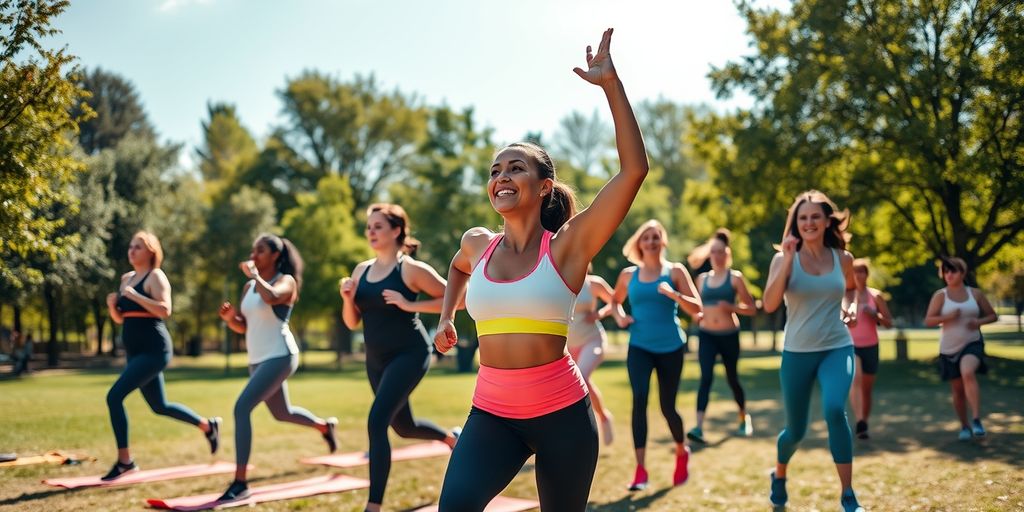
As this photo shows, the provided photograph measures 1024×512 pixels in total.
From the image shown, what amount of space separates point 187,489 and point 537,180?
602 cm

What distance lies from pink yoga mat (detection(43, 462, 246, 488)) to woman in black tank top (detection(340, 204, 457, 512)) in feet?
9.79

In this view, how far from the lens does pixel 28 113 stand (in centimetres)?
845

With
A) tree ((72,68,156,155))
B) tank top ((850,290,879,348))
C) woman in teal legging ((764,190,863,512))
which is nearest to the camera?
woman in teal legging ((764,190,863,512))

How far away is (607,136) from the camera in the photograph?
62.6m

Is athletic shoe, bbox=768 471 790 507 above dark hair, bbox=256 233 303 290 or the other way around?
the other way around

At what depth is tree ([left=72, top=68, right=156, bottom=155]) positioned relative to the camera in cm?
3988

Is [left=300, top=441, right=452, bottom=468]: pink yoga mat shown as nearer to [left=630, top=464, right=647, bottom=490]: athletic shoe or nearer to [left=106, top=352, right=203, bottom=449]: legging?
[left=106, top=352, right=203, bottom=449]: legging

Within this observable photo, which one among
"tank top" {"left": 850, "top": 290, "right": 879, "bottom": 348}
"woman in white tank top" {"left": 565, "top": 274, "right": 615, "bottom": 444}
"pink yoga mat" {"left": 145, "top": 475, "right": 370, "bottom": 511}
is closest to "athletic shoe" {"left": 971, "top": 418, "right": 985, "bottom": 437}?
"tank top" {"left": 850, "top": 290, "right": 879, "bottom": 348}

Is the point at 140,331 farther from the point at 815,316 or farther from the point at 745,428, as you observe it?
the point at 745,428

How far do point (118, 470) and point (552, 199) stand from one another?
677cm

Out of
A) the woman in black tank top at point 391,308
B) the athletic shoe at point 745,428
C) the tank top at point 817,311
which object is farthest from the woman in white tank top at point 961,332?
the woman in black tank top at point 391,308

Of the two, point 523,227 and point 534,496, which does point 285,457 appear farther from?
point 523,227

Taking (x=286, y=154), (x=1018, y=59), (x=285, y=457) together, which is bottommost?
(x=285, y=457)

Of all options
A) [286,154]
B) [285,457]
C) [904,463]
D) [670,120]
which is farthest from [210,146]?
[904,463]
